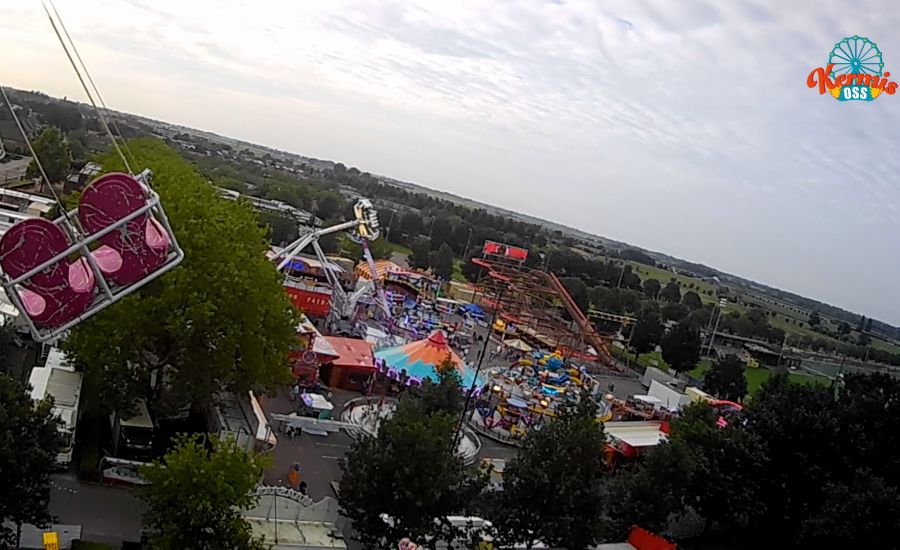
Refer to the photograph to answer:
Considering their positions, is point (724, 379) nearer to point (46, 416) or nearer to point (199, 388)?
point (199, 388)

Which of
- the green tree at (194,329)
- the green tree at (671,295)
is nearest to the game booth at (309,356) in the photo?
the green tree at (194,329)

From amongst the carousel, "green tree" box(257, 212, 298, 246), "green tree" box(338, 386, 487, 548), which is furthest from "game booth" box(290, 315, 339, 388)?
"green tree" box(257, 212, 298, 246)

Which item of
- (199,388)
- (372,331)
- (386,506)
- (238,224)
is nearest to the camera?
(386,506)

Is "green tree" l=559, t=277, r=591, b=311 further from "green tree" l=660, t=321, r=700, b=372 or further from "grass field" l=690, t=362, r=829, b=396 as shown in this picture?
"green tree" l=660, t=321, r=700, b=372

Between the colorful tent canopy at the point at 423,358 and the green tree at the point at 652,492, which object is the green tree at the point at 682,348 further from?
the green tree at the point at 652,492

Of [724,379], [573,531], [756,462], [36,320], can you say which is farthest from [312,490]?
[724,379]

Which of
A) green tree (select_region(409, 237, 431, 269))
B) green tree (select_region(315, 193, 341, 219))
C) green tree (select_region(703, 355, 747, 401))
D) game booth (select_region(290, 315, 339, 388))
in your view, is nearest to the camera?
game booth (select_region(290, 315, 339, 388))
